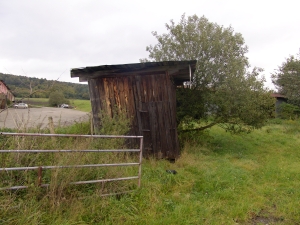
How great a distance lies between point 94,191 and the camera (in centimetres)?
364

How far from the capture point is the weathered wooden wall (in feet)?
22.0

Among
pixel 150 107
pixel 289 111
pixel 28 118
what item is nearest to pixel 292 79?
pixel 289 111

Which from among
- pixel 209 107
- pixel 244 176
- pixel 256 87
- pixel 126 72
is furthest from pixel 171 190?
pixel 256 87

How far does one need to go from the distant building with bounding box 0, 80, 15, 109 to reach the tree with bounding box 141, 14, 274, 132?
6.59m

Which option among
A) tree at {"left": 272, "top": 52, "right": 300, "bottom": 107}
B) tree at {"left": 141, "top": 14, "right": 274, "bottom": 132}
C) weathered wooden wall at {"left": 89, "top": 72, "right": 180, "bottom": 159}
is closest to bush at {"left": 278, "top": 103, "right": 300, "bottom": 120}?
tree at {"left": 272, "top": 52, "right": 300, "bottom": 107}

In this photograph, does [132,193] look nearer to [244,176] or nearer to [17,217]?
[17,217]

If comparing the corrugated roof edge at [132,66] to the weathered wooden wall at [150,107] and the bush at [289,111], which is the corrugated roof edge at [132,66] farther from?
the bush at [289,111]

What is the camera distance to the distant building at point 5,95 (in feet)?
10.9

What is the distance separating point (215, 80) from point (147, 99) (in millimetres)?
4144

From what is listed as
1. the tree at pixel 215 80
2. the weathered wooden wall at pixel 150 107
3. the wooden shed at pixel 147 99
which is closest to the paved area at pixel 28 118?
the wooden shed at pixel 147 99

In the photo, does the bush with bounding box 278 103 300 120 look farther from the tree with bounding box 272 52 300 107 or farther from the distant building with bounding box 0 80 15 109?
the distant building with bounding box 0 80 15 109

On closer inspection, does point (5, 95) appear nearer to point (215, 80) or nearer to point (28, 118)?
point (28, 118)

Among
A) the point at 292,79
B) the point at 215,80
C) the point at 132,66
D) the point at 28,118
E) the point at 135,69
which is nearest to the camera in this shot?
the point at 28,118

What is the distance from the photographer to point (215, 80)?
955cm
